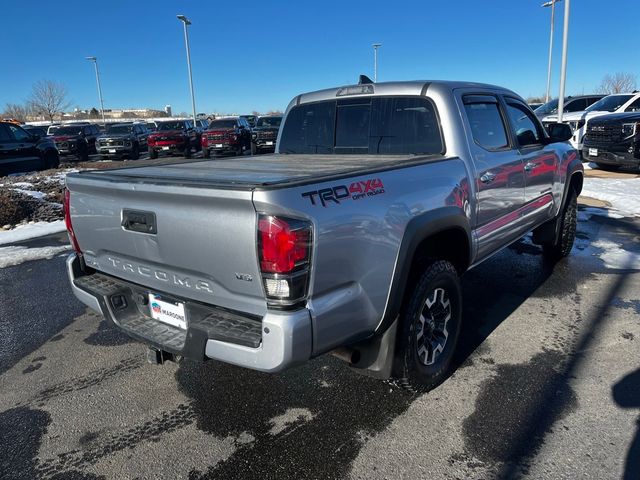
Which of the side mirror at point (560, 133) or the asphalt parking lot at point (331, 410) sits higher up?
the side mirror at point (560, 133)

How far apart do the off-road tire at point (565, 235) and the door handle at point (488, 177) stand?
2351 mm

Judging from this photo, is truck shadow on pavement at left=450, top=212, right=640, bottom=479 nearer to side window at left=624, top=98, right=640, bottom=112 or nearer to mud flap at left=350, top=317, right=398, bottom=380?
mud flap at left=350, top=317, right=398, bottom=380

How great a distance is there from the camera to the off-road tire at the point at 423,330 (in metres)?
2.74

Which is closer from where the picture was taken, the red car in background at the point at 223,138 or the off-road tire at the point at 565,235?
the off-road tire at the point at 565,235

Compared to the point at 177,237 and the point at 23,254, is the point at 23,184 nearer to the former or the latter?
the point at 23,254

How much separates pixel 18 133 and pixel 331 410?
49.4ft

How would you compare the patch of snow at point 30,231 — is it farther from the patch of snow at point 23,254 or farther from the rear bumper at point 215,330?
the rear bumper at point 215,330

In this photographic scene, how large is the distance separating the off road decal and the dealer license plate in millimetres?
954

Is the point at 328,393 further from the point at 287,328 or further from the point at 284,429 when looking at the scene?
the point at 287,328

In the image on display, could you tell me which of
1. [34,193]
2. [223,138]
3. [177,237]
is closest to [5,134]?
[34,193]

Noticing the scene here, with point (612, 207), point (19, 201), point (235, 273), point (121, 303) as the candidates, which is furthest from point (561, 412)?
point (19, 201)

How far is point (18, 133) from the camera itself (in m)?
14.1

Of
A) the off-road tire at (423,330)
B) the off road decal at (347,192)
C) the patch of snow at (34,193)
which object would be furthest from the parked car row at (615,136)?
the patch of snow at (34,193)

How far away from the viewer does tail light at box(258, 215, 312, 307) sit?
6.59 ft
